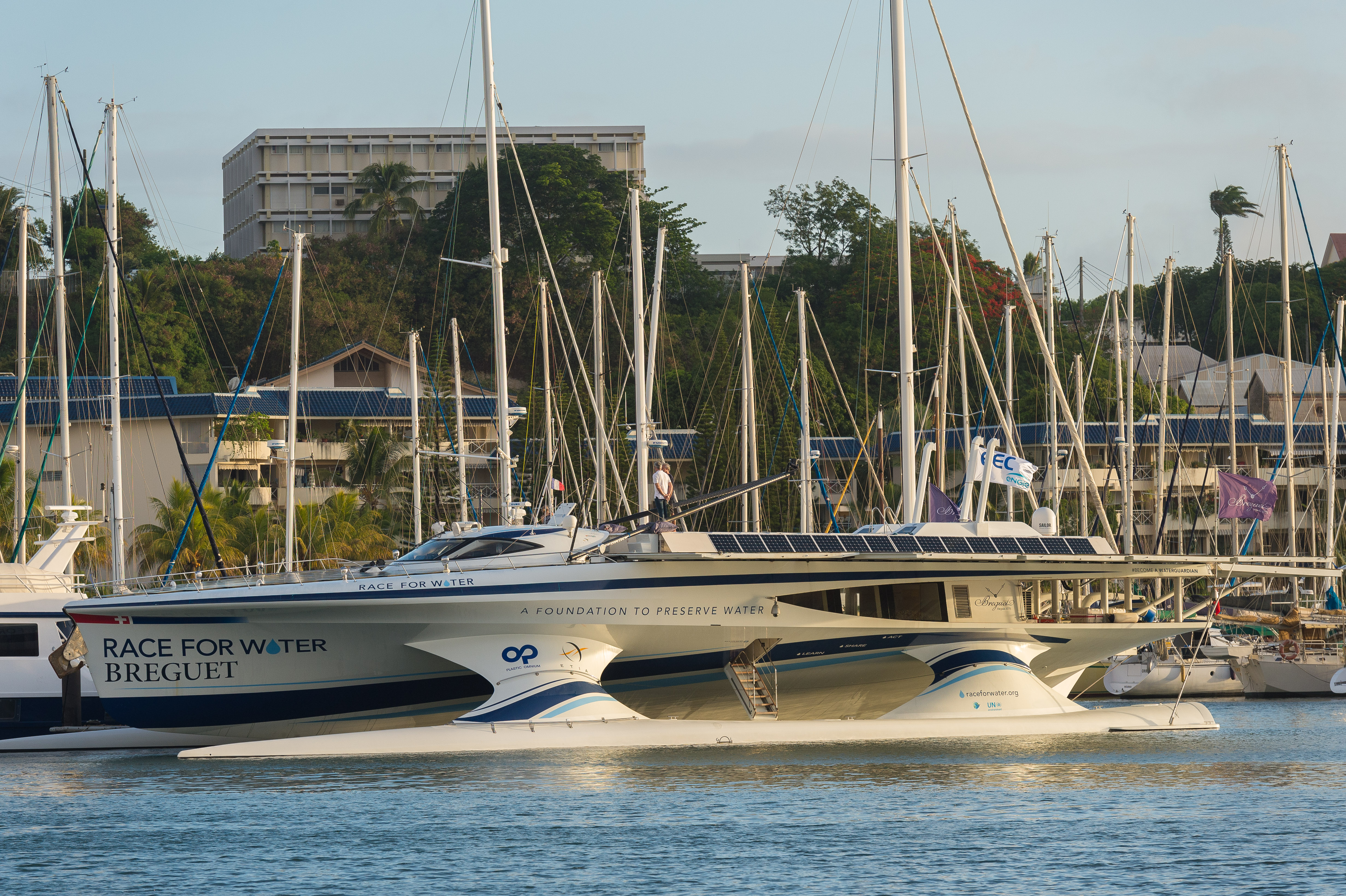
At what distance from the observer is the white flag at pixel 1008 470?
23.9m

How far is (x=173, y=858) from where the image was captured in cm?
1497

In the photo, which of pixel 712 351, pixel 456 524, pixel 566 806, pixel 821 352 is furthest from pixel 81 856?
pixel 821 352

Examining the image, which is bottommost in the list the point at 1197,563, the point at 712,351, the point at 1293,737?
the point at 1293,737

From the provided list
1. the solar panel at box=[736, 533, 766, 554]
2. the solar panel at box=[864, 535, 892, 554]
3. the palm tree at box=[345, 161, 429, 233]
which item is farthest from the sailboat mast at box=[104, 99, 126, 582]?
the palm tree at box=[345, 161, 429, 233]

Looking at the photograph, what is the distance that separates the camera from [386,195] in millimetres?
77875

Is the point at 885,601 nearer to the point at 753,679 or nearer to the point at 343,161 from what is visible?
the point at 753,679

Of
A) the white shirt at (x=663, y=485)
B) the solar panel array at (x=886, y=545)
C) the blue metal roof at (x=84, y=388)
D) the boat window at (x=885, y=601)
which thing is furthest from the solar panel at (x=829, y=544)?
the blue metal roof at (x=84, y=388)

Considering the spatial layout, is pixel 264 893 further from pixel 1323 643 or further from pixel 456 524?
pixel 1323 643

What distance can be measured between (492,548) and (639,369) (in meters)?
8.30

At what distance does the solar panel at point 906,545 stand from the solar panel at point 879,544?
98 mm

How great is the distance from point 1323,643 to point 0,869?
29798mm

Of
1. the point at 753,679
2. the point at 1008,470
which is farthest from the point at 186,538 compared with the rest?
the point at 1008,470

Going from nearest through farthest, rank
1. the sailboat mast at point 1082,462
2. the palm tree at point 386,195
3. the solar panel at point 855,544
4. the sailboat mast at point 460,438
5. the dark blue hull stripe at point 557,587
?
the dark blue hull stripe at point 557,587, the solar panel at point 855,544, the sailboat mast at point 1082,462, the sailboat mast at point 460,438, the palm tree at point 386,195

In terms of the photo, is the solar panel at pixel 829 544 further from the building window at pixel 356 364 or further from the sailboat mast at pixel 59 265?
the building window at pixel 356 364
